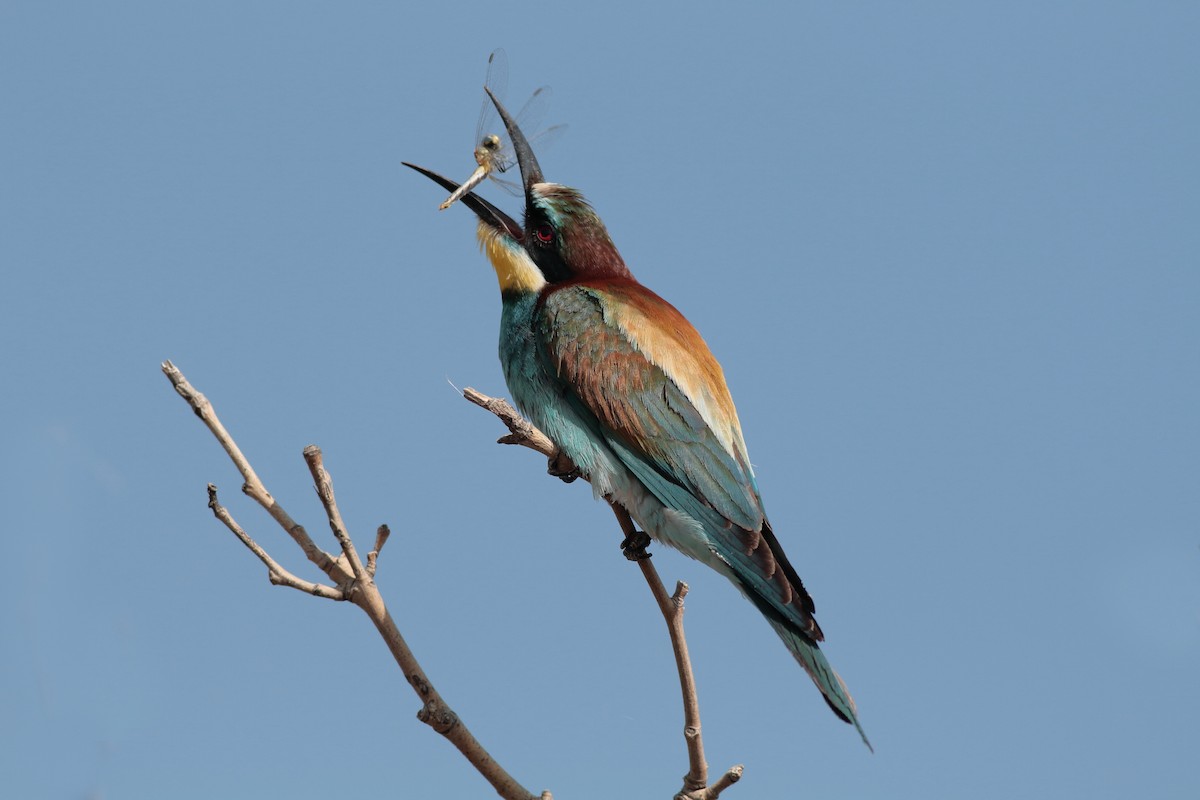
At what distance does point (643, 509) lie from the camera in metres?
3.22

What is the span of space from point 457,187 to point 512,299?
48 cm

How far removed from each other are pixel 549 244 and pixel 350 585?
6.38ft

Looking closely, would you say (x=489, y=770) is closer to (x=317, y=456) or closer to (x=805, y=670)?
(x=317, y=456)

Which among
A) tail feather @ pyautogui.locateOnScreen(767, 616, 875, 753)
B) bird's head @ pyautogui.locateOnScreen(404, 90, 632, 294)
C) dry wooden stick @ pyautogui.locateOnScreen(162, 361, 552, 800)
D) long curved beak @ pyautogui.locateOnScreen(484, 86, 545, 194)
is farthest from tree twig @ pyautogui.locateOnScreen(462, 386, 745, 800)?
long curved beak @ pyautogui.locateOnScreen(484, 86, 545, 194)

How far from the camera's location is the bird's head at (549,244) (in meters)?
3.69

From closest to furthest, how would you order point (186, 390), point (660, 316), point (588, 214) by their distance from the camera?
point (186, 390) → point (660, 316) → point (588, 214)

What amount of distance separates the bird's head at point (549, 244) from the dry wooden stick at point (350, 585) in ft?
5.93

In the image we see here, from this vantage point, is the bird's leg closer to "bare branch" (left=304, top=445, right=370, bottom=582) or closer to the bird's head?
the bird's head

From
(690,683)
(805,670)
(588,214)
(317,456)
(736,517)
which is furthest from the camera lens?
(588,214)

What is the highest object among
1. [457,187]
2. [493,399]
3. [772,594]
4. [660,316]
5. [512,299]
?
[457,187]

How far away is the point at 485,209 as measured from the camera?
3.83m

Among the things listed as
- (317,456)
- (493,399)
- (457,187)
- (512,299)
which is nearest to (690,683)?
(493,399)

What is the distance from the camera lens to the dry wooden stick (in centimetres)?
190

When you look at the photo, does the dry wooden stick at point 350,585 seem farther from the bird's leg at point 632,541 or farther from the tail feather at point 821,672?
the bird's leg at point 632,541
